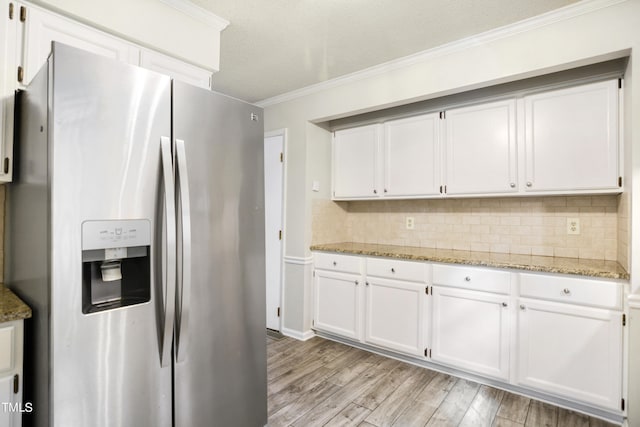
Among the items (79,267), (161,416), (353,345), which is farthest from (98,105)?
(353,345)

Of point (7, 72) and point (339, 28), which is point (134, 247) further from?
point (339, 28)

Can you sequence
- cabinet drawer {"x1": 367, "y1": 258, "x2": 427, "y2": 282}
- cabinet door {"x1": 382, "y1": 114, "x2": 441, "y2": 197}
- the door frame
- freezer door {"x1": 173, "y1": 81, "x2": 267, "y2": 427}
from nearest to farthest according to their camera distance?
1. freezer door {"x1": 173, "y1": 81, "x2": 267, "y2": 427}
2. cabinet drawer {"x1": 367, "y1": 258, "x2": 427, "y2": 282}
3. cabinet door {"x1": 382, "y1": 114, "x2": 441, "y2": 197}
4. the door frame

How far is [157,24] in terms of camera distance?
74.4 inches

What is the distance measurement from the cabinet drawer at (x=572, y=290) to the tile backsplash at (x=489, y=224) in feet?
0.71

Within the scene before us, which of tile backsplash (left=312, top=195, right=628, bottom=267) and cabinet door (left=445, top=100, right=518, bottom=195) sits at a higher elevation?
cabinet door (left=445, top=100, right=518, bottom=195)

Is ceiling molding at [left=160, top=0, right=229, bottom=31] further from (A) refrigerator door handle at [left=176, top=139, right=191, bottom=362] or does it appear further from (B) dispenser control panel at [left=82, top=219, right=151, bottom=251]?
(B) dispenser control panel at [left=82, top=219, right=151, bottom=251]

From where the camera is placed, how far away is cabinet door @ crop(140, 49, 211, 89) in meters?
1.86

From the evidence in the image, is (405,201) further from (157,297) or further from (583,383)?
(157,297)

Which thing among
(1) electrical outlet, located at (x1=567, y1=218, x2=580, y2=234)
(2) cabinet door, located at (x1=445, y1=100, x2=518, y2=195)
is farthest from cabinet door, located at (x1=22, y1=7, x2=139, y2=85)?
(1) electrical outlet, located at (x1=567, y1=218, x2=580, y2=234)

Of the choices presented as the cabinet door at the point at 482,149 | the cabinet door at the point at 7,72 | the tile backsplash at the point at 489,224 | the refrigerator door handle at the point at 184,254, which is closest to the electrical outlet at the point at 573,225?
the tile backsplash at the point at 489,224

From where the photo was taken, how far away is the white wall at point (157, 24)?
162 cm

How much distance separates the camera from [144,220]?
1.28 m

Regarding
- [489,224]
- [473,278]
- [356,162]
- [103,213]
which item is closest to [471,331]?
[473,278]

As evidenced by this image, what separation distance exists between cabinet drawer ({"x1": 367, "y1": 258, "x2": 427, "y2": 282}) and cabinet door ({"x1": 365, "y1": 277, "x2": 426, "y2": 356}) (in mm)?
48
